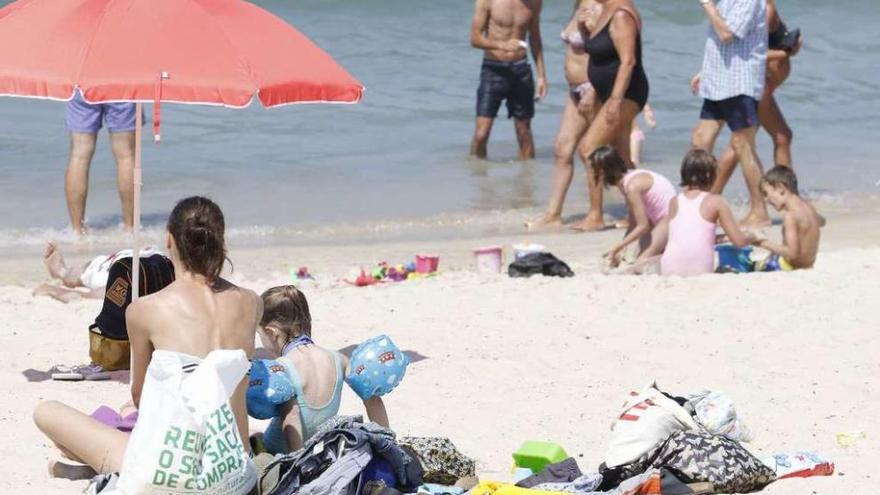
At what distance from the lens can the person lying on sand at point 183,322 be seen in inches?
187

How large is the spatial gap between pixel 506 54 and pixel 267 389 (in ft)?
26.6

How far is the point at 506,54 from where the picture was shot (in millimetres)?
12680

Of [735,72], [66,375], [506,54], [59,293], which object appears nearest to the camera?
[66,375]

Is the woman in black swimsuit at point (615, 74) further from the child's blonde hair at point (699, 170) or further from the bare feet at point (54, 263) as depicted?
the bare feet at point (54, 263)

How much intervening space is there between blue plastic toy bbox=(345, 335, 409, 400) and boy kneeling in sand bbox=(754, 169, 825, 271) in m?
3.55

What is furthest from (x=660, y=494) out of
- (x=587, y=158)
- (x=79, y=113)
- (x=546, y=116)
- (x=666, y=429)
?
(x=546, y=116)

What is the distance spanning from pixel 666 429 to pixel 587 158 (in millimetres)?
4816

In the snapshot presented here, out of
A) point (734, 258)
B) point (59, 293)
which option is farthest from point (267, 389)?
point (734, 258)

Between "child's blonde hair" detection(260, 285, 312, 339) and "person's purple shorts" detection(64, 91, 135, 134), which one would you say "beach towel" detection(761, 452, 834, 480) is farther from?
"person's purple shorts" detection(64, 91, 135, 134)

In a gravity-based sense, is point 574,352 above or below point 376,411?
below

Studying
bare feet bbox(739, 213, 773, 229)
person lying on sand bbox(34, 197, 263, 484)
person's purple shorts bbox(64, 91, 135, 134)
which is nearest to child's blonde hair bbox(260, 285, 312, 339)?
person lying on sand bbox(34, 197, 263, 484)

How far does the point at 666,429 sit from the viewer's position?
5.00 m

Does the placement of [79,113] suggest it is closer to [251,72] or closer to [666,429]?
[251,72]

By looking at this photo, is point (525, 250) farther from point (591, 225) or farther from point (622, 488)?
point (622, 488)
